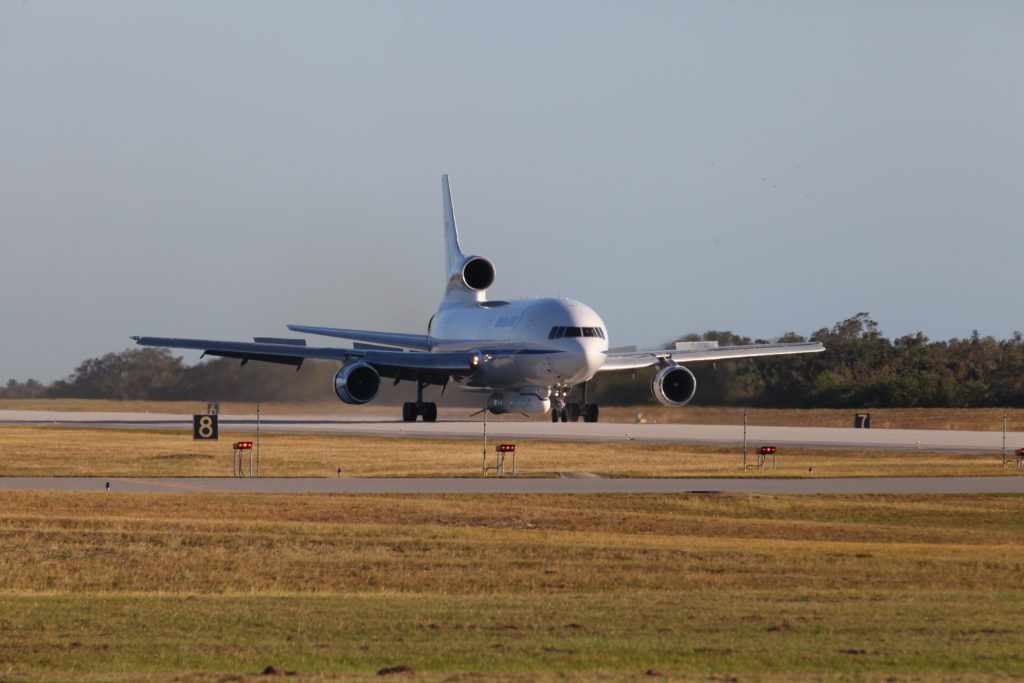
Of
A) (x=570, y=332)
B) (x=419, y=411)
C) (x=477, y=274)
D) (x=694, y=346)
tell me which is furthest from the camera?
(x=477, y=274)

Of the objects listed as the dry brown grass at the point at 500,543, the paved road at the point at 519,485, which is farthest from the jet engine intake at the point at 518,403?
the dry brown grass at the point at 500,543

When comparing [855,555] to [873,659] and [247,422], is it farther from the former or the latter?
[247,422]

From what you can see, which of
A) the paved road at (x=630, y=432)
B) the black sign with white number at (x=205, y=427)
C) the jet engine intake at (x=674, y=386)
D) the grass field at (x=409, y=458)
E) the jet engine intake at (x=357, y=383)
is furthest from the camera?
the jet engine intake at (x=674, y=386)

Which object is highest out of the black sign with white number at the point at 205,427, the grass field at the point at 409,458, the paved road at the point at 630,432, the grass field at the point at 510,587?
the paved road at the point at 630,432

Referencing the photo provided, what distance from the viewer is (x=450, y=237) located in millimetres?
81688

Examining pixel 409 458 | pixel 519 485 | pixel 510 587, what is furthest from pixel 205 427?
pixel 510 587

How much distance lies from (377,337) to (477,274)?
19.9 ft

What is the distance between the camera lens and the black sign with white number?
4497cm

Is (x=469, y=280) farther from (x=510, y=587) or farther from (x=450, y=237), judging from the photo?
(x=510, y=587)

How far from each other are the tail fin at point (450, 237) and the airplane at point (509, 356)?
6266mm

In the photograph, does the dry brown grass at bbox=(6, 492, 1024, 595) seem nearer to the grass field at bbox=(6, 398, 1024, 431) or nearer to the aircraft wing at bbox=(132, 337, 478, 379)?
the aircraft wing at bbox=(132, 337, 478, 379)

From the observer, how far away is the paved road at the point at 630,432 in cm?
5531

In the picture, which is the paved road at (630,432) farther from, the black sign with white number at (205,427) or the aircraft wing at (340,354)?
the black sign with white number at (205,427)

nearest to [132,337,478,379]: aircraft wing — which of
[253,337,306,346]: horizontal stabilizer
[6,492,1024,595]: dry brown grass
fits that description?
[253,337,306,346]: horizontal stabilizer
